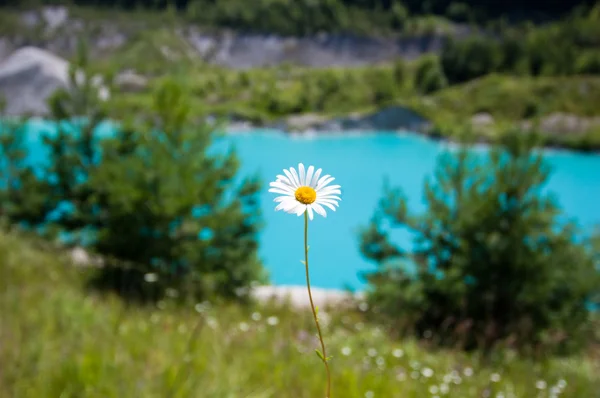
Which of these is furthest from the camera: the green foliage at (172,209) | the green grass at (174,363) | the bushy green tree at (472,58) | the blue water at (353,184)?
the bushy green tree at (472,58)

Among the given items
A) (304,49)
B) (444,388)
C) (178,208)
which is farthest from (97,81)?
(304,49)

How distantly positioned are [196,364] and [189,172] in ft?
15.1

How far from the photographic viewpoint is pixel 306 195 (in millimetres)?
397

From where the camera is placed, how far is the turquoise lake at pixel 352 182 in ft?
45.7

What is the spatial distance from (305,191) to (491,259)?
6254 mm

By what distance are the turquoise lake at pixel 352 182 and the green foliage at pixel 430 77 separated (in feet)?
43.6

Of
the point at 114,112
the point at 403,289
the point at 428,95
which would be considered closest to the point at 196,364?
the point at 403,289

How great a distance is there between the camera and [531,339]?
645 centimetres

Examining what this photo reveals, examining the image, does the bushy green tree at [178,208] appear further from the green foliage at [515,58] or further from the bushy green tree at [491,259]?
the green foliage at [515,58]

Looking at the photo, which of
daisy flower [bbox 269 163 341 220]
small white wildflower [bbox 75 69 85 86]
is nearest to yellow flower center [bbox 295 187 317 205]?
daisy flower [bbox 269 163 341 220]

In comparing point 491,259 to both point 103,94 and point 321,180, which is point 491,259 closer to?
point 103,94

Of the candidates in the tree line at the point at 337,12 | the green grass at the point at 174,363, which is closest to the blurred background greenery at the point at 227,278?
the green grass at the point at 174,363

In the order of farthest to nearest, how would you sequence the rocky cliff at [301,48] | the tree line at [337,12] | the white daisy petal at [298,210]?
the tree line at [337,12], the rocky cliff at [301,48], the white daisy petal at [298,210]

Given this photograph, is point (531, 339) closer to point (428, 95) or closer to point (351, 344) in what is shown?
point (351, 344)
